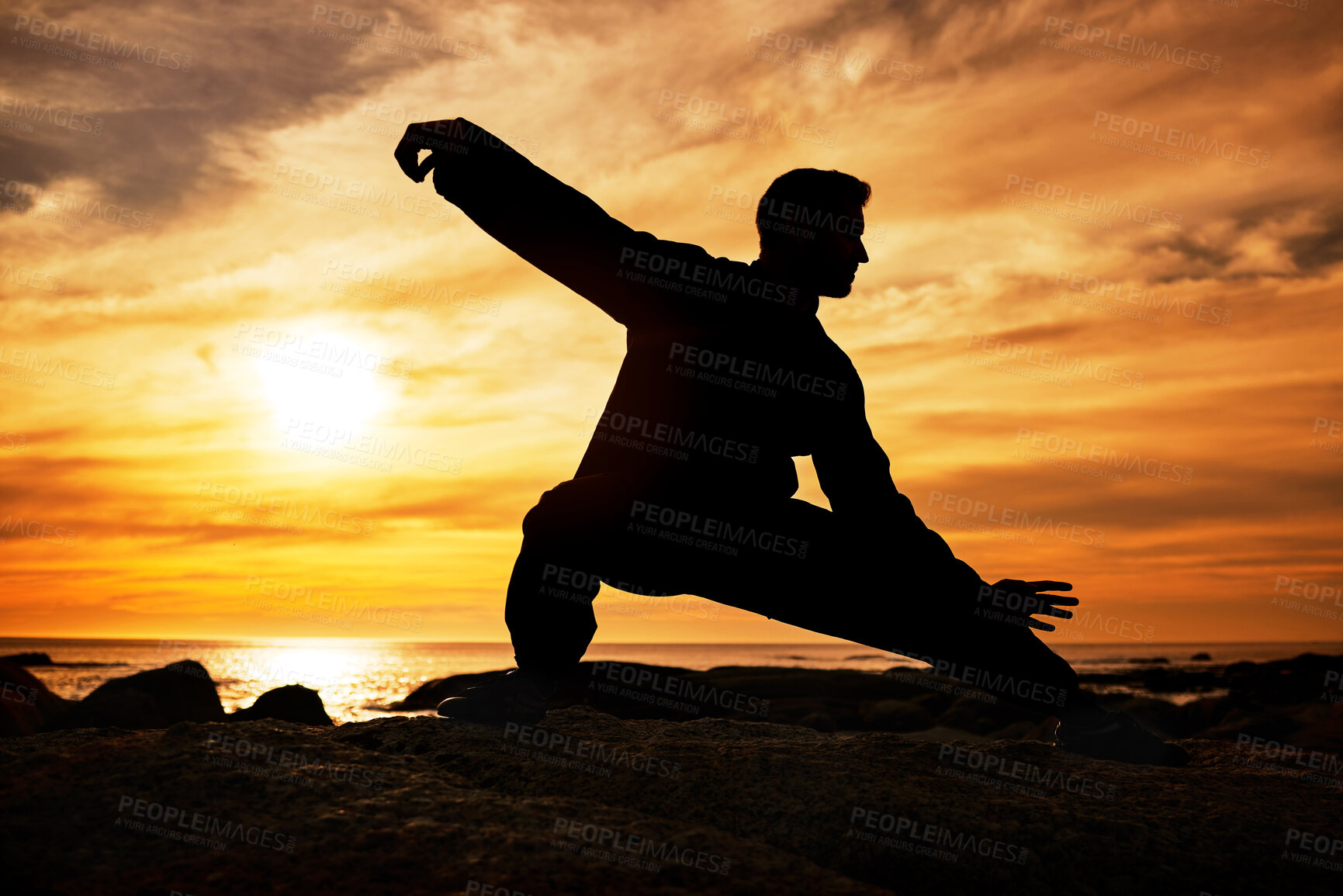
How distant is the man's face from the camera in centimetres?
325

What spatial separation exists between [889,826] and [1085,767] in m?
1.23

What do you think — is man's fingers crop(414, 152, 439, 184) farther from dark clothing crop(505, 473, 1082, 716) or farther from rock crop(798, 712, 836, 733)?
rock crop(798, 712, 836, 733)

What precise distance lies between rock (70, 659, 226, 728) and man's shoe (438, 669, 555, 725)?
26.6 ft

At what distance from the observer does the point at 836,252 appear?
10.7 ft

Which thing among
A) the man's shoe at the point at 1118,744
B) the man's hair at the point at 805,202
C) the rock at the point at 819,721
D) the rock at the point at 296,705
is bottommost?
the rock at the point at 296,705

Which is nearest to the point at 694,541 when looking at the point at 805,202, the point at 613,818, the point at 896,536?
the point at 896,536

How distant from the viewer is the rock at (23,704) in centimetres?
757

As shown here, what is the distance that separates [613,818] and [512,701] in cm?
102

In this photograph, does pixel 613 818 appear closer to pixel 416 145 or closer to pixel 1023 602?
pixel 1023 602

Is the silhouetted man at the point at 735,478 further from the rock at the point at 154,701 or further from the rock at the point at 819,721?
the rock at the point at 154,701

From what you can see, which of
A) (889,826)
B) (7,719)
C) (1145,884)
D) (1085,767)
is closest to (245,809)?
(889,826)

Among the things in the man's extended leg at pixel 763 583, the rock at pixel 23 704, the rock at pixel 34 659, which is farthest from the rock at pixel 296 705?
the rock at pixel 34 659

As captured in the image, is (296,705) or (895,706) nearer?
(296,705)

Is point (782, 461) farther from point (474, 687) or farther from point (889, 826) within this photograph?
point (474, 687)
